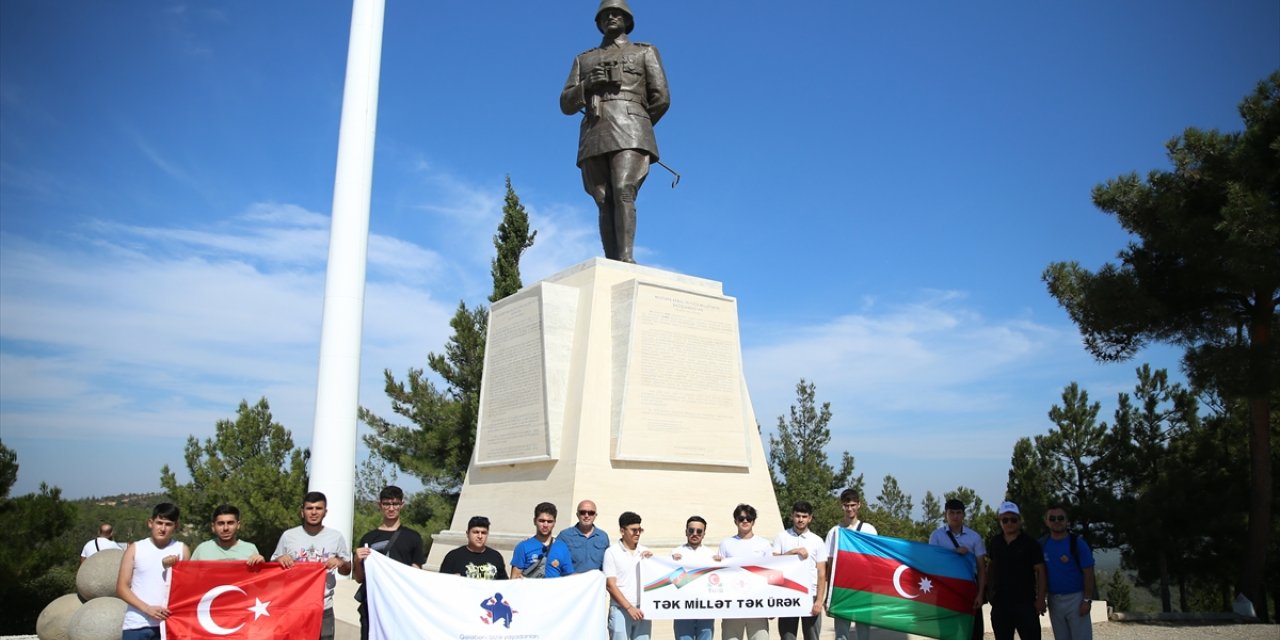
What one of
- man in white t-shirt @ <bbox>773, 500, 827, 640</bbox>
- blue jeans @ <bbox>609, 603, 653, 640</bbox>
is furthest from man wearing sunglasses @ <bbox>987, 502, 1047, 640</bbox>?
blue jeans @ <bbox>609, 603, 653, 640</bbox>

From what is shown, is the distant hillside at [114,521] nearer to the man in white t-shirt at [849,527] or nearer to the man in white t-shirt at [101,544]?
the man in white t-shirt at [101,544]

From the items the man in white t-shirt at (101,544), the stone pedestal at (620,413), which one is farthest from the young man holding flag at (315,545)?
the man in white t-shirt at (101,544)

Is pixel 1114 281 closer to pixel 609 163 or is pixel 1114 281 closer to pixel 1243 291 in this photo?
pixel 1243 291

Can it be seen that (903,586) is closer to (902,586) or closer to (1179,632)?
(902,586)

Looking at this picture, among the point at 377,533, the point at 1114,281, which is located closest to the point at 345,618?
the point at 377,533

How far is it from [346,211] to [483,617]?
24.0 feet

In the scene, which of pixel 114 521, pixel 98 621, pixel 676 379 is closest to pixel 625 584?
pixel 676 379

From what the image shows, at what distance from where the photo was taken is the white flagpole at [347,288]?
1073cm

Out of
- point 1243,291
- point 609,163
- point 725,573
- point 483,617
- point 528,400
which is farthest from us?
point 1243,291

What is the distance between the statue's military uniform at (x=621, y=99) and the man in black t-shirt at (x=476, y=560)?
18.5 feet

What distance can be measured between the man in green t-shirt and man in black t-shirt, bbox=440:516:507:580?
113 cm

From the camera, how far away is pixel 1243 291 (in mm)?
13430

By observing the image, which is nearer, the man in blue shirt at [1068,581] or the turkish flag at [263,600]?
the turkish flag at [263,600]

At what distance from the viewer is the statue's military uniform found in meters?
10.1
